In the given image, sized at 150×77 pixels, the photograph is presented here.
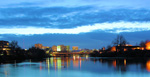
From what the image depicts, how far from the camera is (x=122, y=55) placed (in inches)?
5202

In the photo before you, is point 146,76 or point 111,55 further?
point 111,55

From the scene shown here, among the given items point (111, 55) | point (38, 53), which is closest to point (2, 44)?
point (38, 53)

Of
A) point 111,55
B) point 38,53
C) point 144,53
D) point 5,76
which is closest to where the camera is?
point 5,76

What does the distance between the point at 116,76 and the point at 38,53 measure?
136 metres

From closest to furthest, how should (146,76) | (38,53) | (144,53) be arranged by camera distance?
(146,76)
(144,53)
(38,53)

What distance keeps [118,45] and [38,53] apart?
6195 cm

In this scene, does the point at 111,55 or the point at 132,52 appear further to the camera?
the point at 111,55

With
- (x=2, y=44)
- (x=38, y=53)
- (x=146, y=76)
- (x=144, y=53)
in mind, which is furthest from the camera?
(x=2, y=44)

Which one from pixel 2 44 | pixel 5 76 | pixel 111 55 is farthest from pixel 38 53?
pixel 5 76

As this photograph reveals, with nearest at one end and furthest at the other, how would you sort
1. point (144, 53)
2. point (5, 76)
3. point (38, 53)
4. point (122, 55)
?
1. point (5, 76)
2. point (144, 53)
3. point (122, 55)
4. point (38, 53)

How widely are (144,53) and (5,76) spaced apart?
103438mm

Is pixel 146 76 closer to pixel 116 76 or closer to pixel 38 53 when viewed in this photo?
pixel 116 76

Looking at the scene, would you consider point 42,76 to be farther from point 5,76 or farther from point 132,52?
point 132,52

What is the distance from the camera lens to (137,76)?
32.4 meters
